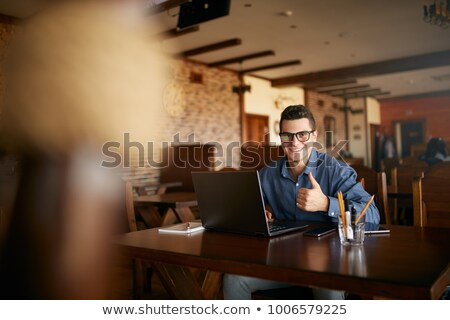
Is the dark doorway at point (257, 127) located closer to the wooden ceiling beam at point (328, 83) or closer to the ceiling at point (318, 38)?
the ceiling at point (318, 38)

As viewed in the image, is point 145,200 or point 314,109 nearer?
point 145,200

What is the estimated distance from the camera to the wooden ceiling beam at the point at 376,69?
7.09 meters

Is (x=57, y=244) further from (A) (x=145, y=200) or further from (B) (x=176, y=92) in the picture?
(B) (x=176, y=92)

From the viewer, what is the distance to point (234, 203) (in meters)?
1.38

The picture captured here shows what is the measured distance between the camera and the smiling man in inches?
64.7

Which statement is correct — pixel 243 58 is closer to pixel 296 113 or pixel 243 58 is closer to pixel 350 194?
pixel 296 113

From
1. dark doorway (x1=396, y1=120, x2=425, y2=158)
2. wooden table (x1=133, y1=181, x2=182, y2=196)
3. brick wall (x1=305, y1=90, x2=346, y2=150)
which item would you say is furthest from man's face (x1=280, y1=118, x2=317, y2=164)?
dark doorway (x1=396, y1=120, x2=425, y2=158)

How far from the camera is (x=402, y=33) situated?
5914mm

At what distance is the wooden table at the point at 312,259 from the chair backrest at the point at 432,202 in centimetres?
41

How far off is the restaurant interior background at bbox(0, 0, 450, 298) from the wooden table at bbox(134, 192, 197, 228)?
1481 mm

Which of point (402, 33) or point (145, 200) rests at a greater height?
point (402, 33)

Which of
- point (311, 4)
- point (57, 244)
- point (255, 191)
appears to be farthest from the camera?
point (311, 4)
